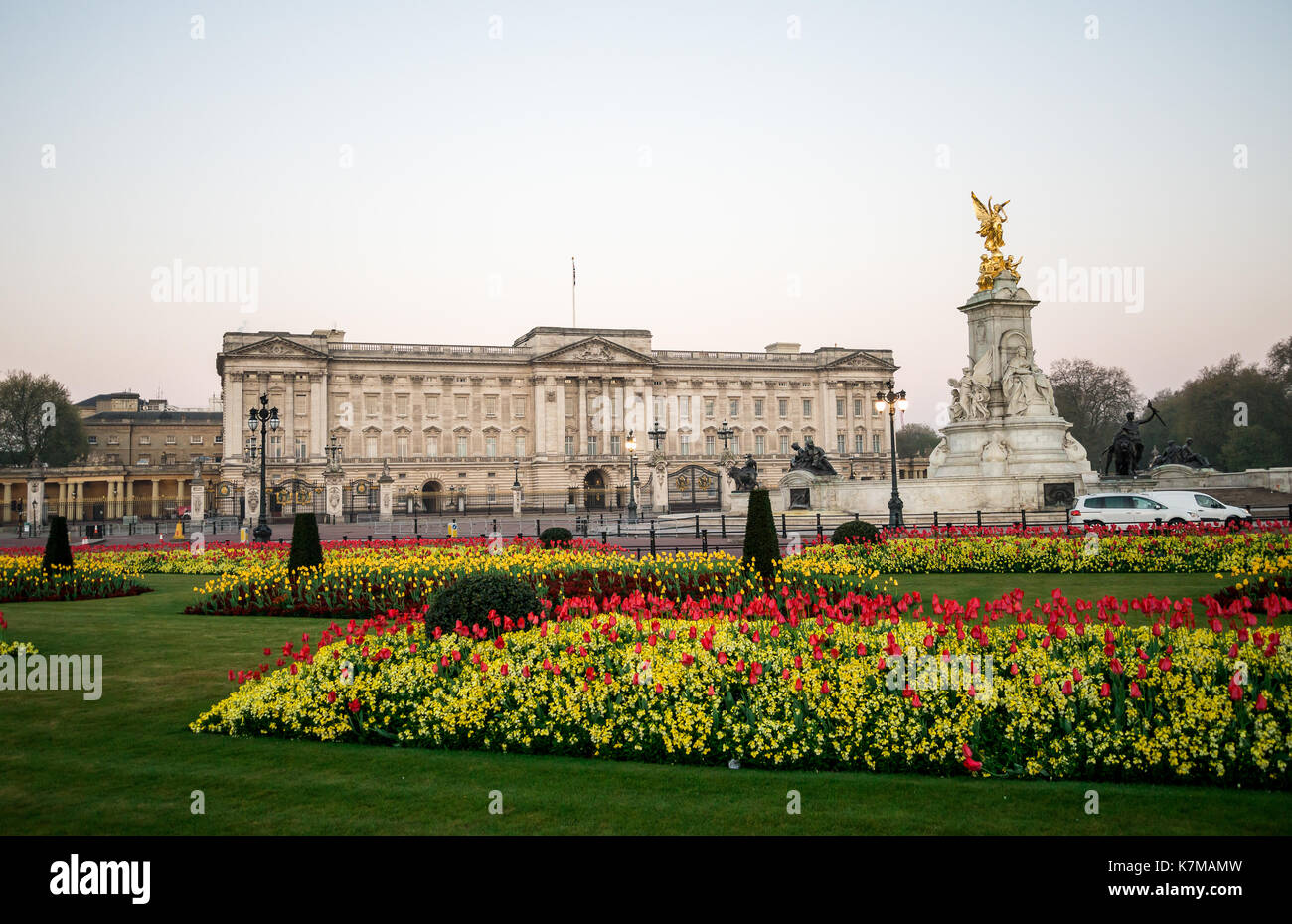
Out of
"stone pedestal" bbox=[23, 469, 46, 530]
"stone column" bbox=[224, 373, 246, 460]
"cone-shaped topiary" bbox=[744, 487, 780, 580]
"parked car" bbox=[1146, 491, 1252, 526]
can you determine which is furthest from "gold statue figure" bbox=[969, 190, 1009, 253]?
"stone column" bbox=[224, 373, 246, 460]

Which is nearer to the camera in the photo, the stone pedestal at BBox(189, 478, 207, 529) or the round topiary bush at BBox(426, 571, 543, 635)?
the round topiary bush at BBox(426, 571, 543, 635)

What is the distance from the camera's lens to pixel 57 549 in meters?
19.8

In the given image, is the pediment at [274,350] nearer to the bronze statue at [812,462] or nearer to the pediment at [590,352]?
the pediment at [590,352]

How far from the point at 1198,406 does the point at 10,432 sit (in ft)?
363

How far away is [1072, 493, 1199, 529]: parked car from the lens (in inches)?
1004

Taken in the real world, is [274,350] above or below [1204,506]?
above

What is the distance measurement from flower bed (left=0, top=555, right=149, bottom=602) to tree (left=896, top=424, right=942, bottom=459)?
421ft

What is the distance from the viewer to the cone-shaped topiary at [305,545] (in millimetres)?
17484

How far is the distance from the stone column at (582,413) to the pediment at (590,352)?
2.25 m

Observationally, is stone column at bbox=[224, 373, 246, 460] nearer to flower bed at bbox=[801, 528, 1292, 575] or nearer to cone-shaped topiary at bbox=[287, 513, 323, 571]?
cone-shaped topiary at bbox=[287, 513, 323, 571]

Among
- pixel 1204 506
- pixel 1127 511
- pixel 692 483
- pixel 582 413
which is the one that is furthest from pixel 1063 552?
pixel 582 413

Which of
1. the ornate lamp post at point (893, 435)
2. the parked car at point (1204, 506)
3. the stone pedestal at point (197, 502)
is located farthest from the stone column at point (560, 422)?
the parked car at point (1204, 506)

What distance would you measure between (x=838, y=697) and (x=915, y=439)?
501 feet

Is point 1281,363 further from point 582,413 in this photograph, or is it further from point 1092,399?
point 582,413
